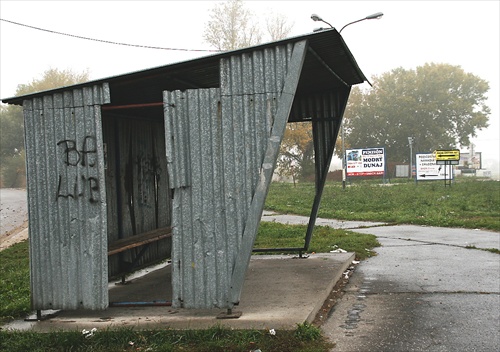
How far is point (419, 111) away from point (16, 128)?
4902 centimetres

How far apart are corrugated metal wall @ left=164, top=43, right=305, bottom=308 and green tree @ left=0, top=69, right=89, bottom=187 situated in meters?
55.5

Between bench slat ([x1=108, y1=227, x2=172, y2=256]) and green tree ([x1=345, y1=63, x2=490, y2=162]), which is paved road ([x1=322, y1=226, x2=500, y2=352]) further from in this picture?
green tree ([x1=345, y1=63, x2=490, y2=162])

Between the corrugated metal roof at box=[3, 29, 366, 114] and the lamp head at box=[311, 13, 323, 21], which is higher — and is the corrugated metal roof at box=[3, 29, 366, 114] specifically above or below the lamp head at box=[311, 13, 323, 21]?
below

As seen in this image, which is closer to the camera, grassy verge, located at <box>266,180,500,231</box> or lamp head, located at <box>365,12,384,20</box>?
grassy verge, located at <box>266,180,500,231</box>

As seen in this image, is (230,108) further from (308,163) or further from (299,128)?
(308,163)

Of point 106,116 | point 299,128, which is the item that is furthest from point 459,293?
point 299,128

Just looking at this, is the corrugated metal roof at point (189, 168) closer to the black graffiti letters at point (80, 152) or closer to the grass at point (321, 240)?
the black graffiti letters at point (80, 152)

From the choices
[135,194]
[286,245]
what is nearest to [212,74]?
[135,194]

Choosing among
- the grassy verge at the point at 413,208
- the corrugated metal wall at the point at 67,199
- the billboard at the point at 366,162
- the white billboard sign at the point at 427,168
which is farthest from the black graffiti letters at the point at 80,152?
the white billboard sign at the point at 427,168

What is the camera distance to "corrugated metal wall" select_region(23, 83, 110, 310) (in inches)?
219

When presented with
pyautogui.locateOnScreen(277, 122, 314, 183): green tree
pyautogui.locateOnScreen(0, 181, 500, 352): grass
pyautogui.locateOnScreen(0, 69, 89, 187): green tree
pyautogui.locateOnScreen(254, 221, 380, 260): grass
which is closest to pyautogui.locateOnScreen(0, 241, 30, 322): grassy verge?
pyautogui.locateOnScreen(0, 181, 500, 352): grass

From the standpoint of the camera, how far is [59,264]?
18.5ft

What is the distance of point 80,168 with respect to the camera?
18.4 ft

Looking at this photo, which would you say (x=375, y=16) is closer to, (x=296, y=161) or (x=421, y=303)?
(x=421, y=303)
